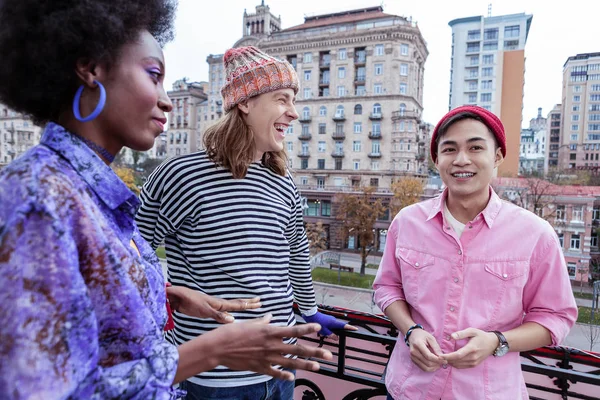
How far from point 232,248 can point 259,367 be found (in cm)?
63

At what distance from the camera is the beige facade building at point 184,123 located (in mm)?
35719

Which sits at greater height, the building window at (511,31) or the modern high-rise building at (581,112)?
the building window at (511,31)

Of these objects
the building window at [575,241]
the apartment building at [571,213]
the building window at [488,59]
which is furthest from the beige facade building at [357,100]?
the building window at [488,59]

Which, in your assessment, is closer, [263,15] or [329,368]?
[329,368]

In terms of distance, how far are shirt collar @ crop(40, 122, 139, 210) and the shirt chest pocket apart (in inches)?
40.5

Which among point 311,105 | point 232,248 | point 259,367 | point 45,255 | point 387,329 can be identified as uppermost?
point 311,105

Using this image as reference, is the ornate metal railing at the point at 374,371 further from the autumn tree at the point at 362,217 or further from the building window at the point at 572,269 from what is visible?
the building window at the point at 572,269

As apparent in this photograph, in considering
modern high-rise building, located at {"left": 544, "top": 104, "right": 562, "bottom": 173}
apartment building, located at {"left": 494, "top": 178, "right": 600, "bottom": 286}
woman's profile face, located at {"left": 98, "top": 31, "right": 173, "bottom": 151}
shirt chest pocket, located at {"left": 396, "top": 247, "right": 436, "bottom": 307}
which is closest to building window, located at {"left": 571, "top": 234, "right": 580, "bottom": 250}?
apartment building, located at {"left": 494, "top": 178, "right": 600, "bottom": 286}

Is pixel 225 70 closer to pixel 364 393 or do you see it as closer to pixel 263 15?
pixel 364 393

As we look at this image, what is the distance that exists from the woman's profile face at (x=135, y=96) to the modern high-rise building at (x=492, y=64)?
106ft

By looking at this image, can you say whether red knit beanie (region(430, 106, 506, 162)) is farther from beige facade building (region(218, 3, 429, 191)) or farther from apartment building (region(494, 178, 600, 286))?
beige facade building (region(218, 3, 429, 191))

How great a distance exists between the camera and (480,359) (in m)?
1.19

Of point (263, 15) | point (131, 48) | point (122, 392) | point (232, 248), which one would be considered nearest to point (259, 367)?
point (122, 392)

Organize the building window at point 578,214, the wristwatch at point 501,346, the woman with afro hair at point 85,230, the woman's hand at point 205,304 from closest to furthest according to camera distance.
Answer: the woman with afro hair at point 85,230 < the woman's hand at point 205,304 < the wristwatch at point 501,346 < the building window at point 578,214
